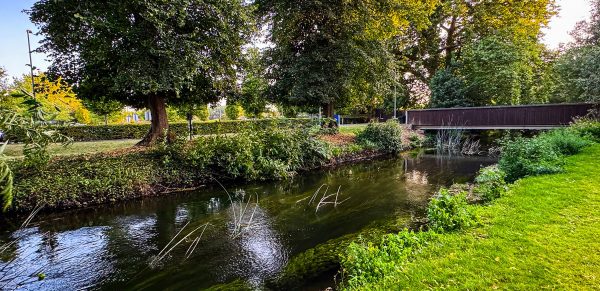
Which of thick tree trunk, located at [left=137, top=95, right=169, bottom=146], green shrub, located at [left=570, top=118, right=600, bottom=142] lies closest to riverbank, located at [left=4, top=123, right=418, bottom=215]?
thick tree trunk, located at [left=137, top=95, right=169, bottom=146]

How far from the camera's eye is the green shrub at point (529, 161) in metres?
7.21

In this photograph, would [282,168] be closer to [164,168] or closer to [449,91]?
[164,168]

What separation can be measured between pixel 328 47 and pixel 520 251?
1366cm

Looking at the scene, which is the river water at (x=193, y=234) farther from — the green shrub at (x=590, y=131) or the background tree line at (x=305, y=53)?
the green shrub at (x=590, y=131)

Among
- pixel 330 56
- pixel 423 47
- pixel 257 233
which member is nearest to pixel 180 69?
pixel 257 233

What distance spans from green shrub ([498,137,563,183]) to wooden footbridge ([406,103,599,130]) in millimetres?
10166

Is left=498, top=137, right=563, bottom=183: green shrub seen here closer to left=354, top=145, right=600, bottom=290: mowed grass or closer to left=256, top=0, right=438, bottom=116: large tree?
left=354, top=145, right=600, bottom=290: mowed grass

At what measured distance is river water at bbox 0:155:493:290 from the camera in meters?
4.62

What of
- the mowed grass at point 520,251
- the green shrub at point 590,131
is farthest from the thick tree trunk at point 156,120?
the green shrub at point 590,131

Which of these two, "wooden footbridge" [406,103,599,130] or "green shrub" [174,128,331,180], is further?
"wooden footbridge" [406,103,599,130]

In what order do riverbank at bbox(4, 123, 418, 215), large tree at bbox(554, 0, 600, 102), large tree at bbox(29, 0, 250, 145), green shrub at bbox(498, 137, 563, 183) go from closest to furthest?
green shrub at bbox(498, 137, 563, 183) < riverbank at bbox(4, 123, 418, 215) < large tree at bbox(29, 0, 250, 145) < large tree at bbox(554, 0, 600, 102)

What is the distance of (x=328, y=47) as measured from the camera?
15.7 metres

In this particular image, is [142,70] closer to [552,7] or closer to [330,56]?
[330,56]

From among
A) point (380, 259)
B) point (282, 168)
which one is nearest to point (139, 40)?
point (282, 168)
